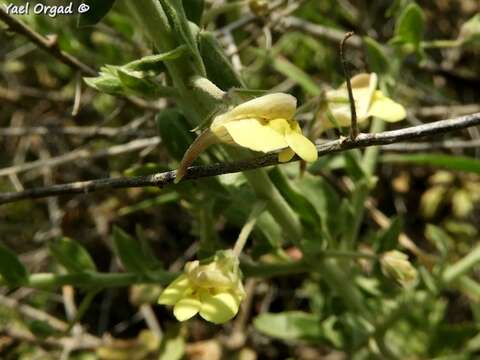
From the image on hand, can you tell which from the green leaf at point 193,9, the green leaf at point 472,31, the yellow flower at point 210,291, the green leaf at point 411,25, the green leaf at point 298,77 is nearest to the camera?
the yellow flower at point 210,291

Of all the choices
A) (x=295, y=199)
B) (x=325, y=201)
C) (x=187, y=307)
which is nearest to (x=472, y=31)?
(x=325, y=201)

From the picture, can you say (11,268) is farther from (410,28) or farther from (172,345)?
(410,28)

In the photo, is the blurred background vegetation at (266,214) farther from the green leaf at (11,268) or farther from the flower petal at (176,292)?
the flower petal at (176,292)

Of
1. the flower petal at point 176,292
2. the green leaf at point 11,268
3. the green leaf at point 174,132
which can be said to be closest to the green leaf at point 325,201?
the green leaf at point 174,132

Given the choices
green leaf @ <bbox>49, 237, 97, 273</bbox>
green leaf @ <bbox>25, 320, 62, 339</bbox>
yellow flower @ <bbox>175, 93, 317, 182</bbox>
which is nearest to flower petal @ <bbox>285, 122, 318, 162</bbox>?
yellow flower @ <bbox>175, 93, 317, 182</bbox>

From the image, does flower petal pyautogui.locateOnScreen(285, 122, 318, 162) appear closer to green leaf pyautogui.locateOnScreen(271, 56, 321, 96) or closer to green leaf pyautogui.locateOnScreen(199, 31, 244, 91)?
green leaf pyautogui.locateOnScreen(199, 31, 244, 91)
